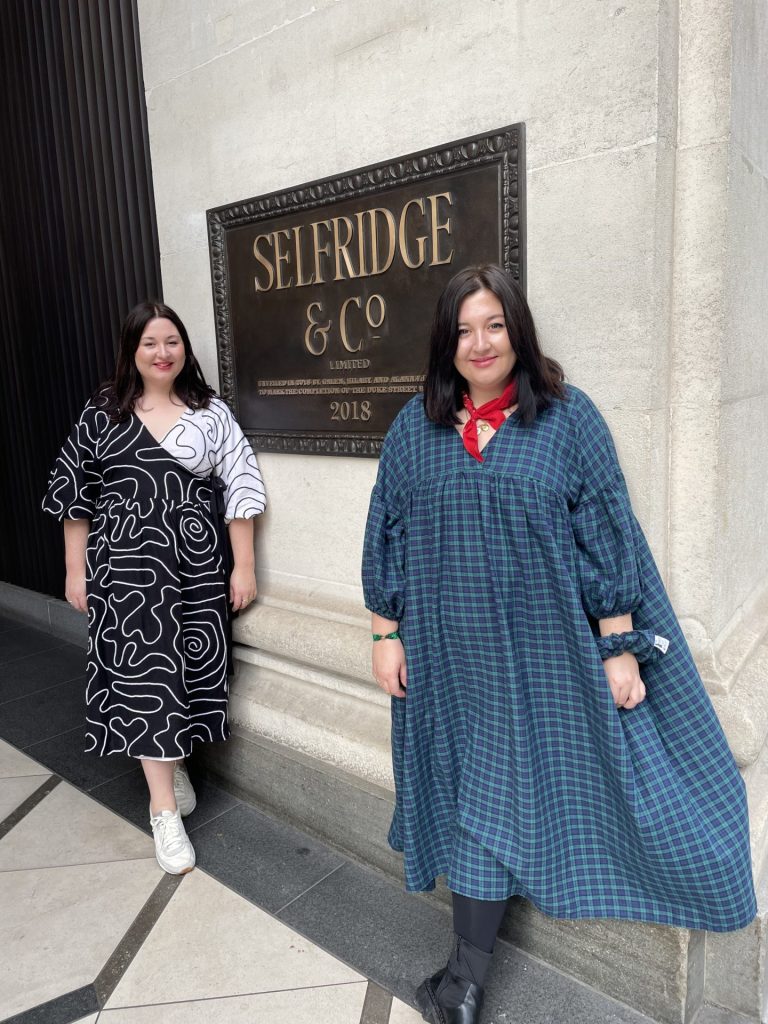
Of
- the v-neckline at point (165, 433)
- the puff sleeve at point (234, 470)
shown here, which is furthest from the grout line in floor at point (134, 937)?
the v-neckline at point (165, 433)

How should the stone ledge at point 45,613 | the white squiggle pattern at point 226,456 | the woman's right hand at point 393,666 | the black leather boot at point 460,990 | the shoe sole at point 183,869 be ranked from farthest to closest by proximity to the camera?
the stone ledge at point 45,613, the white squiggle pattern at point 226,456, the shoe sole at point 183,869, the woman's right hand at point 393,666, the black leather boot at point 460,990

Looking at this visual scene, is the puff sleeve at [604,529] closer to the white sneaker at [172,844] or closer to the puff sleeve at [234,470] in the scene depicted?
the puff sleeve at [234,470]

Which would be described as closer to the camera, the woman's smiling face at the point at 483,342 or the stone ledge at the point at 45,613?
the woman's smiling face at the point at 483,342

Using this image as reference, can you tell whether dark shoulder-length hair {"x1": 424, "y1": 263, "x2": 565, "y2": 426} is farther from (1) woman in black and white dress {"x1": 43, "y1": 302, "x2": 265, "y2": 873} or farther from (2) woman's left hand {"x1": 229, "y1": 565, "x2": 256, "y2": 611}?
(2) woman's left hand {"x1": 229, "y1": 565, "x2": 256, "y2": 611}

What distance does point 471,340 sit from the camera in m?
1.69

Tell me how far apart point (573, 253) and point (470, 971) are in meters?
1.80

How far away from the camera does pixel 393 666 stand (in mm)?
1965

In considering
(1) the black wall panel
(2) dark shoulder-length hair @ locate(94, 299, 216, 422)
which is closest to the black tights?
(2) dark shoulder-length hair @ locate(94, 299, 216, 422)

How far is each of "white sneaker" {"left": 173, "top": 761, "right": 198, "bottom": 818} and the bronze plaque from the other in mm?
1313

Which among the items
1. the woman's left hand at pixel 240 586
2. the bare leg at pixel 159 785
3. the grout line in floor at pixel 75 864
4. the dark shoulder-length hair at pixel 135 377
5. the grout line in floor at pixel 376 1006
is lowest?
the grout line in floor at pixel 75 864

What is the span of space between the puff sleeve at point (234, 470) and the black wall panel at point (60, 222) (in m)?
1.20

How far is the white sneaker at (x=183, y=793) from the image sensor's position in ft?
9.45

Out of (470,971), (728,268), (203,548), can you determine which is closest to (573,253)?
(728,268)

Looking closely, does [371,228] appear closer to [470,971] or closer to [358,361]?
[358,361]
